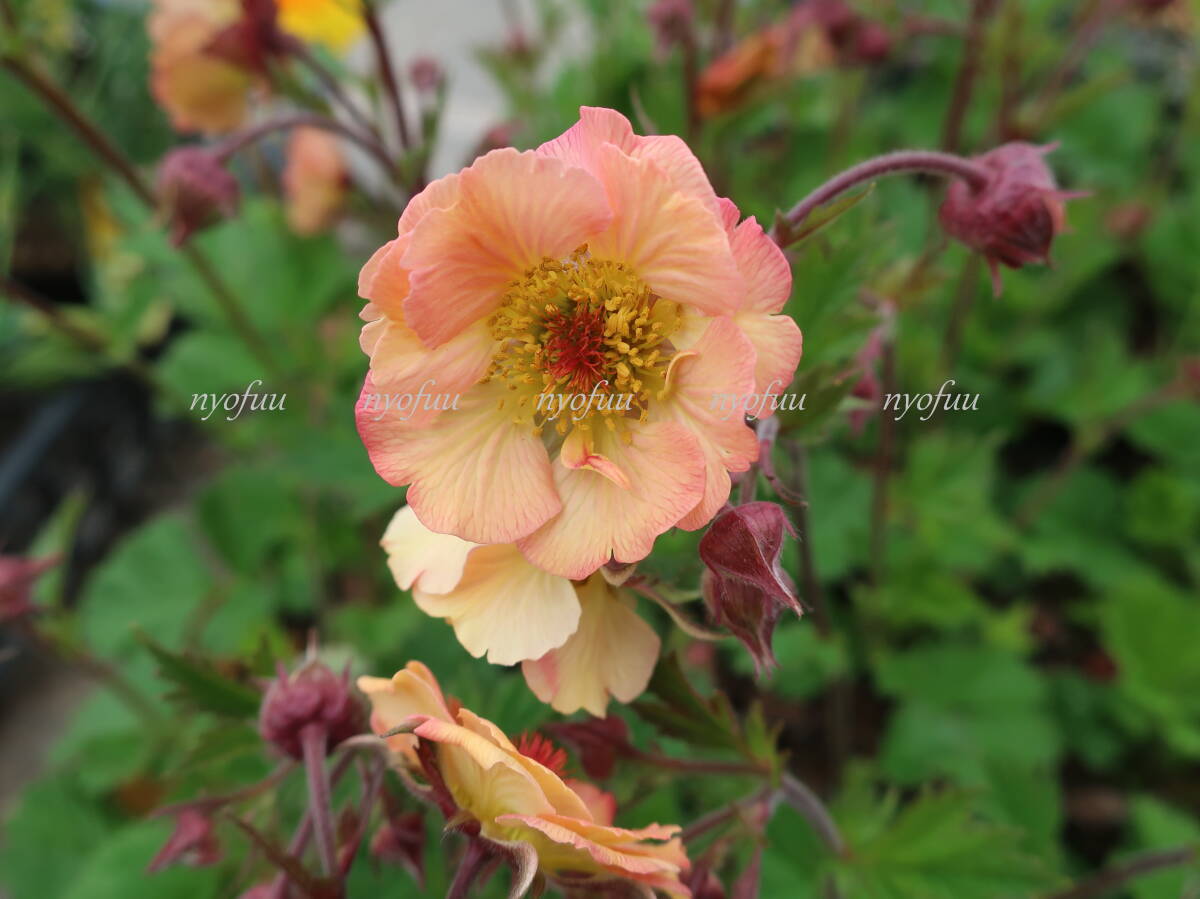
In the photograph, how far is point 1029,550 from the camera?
128cm

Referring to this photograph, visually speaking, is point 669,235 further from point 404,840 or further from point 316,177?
point 316,177

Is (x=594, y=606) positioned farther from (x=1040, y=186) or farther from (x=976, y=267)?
(x=976, y=267)

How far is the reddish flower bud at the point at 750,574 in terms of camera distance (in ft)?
1.43

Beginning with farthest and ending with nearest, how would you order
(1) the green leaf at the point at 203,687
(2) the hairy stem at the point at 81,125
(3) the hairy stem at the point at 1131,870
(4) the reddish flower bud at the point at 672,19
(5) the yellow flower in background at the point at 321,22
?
(5) the yellow flower in background at the point at 321,22, (4) the reddish flower bud at the point at 672,19, (2) the hairy stem at the point at 81,125, (3) the hairy stem at the point at 1131,870, (1) the green leaf at the point at 203,687

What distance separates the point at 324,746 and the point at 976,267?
0.90 meters

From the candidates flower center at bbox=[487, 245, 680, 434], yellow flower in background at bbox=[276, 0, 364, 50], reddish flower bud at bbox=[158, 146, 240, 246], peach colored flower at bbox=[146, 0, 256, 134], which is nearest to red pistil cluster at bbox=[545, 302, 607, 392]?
flower center at bbox=[487, 245, 680, 434]

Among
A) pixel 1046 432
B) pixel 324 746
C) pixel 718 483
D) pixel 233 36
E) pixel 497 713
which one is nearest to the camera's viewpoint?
pixel 718 483

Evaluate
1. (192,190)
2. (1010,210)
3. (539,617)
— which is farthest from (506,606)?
(192,190)

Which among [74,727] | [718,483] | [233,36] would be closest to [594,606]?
[718,483]

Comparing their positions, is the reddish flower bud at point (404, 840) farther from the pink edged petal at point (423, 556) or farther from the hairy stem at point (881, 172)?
the hairy stem at point (881, 172)

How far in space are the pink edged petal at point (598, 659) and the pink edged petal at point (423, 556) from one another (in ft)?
0.21

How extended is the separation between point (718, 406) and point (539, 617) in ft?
0.48

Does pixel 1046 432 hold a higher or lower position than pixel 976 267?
lower

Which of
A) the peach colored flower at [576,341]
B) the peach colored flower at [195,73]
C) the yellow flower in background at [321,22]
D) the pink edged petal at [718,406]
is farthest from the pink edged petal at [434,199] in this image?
the yellow flower in background at [321,22]
